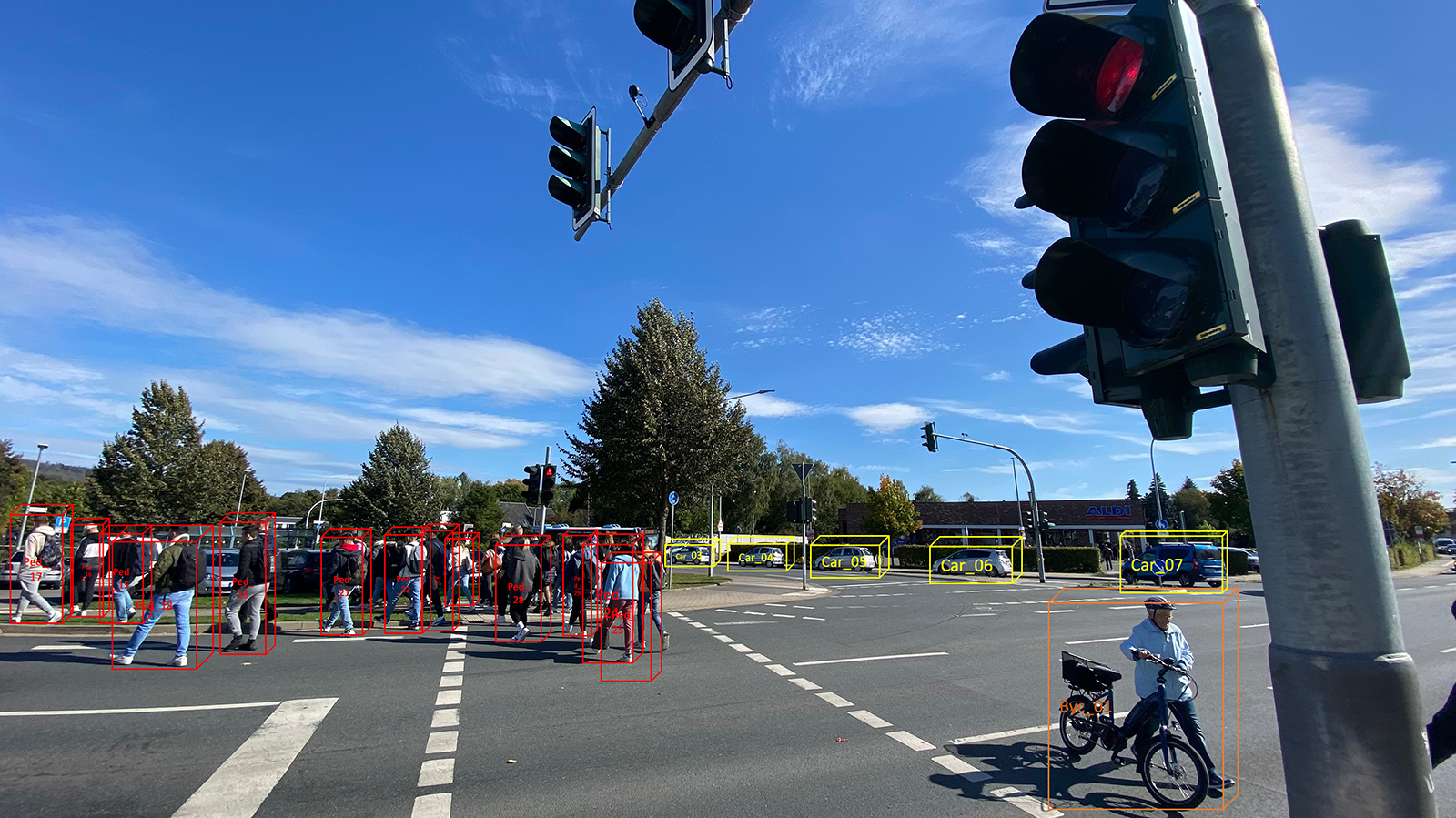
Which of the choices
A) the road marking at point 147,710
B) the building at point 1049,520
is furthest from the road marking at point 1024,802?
the building at point 1049,520

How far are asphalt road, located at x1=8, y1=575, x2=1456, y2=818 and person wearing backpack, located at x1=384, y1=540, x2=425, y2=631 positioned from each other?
155cm

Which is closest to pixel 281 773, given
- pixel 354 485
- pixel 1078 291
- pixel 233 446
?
pixel 1078 291

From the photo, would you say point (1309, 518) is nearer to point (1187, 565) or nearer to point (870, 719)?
point (870, 719)

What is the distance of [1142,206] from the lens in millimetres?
1961

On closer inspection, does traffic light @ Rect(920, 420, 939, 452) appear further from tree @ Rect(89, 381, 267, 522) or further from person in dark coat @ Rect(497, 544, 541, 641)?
tree @ Rect(89, 381, 267, 522)

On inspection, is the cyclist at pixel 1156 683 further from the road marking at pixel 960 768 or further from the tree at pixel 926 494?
the tree at pixel 926 494

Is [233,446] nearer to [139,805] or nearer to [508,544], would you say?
[508,544]

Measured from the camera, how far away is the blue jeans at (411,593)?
12.7m

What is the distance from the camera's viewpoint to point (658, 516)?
83.6ft

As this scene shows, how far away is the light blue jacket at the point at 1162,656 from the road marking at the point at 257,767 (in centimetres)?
635

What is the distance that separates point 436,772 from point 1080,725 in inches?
204

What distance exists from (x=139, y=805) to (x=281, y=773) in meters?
0.84

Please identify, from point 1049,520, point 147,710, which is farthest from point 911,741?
point 1049,520

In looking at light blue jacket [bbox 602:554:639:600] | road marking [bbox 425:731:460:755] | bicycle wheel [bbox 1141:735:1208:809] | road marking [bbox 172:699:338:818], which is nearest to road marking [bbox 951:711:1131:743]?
bicycle wheel [bbox 1141:735:1208:809]
